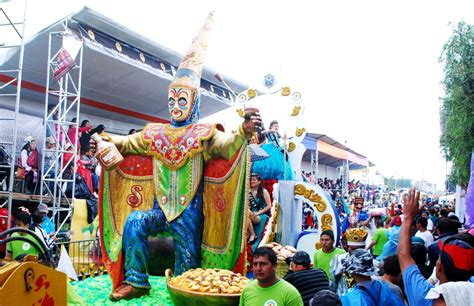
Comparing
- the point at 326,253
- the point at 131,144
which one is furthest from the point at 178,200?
the point at 326,253

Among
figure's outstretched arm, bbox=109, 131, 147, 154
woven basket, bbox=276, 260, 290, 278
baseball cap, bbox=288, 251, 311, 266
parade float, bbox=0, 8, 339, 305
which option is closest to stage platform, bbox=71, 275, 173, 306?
parade float, bbox=0, 8, 339, 305

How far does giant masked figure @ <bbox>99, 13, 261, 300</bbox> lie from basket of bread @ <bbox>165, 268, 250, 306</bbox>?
766 millimetres

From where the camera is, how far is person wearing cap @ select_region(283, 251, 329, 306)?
3977 mm

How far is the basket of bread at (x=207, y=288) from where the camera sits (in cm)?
484

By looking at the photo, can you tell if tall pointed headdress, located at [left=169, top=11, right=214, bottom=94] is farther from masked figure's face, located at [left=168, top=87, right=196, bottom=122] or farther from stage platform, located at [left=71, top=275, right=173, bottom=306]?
stage platform, located at [left=71, top=275, right=173, bottom=306]

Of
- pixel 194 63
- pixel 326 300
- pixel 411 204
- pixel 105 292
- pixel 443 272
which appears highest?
pixel 194 63

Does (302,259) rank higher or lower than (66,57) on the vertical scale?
lower

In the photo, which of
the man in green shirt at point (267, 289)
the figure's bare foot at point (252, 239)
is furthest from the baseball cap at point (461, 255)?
the figure's bare foot at point (252, 239)

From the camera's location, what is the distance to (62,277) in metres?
2.10

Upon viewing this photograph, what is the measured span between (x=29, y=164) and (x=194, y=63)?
5.21 meters

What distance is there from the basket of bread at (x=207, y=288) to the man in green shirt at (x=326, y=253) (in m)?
0.84

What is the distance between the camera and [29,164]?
32.7ft

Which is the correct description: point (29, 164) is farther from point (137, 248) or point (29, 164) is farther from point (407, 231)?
point (407, 231)

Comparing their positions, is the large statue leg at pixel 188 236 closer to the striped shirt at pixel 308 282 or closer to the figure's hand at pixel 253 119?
the figure's hand at pixel 253 119
